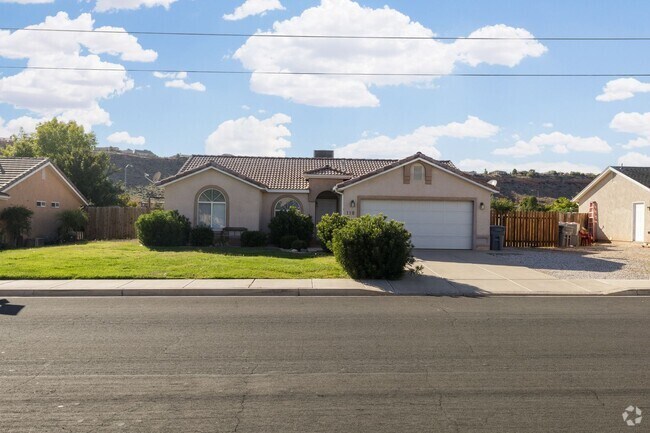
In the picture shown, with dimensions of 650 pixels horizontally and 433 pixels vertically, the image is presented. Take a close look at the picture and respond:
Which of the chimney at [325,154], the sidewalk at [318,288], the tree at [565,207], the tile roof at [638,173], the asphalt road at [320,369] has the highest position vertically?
the chimney at [325,154]

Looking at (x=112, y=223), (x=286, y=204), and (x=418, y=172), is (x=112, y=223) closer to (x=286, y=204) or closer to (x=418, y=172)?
(x=286, y=204)

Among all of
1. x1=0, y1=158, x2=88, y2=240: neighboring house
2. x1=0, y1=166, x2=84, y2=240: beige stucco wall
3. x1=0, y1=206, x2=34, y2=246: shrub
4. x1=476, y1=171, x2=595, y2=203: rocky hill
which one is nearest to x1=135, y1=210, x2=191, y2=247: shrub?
x1=0, y1=206, x2=34, y2=246: shrub

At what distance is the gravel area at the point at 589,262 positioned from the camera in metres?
17.3

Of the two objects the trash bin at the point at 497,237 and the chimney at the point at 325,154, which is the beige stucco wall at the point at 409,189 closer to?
the trash bin at the point at 497,237

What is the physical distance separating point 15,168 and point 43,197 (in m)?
1.98

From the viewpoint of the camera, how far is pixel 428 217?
2450cm

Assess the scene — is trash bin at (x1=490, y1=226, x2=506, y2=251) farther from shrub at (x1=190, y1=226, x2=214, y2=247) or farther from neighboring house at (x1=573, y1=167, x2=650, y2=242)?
shrub at (x1=190, y1=226, x2=214, y2=247)

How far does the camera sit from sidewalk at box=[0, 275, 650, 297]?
13.6 m

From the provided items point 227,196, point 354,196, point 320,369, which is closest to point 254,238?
point 227,196

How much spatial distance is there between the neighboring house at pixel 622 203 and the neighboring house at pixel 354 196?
11.2m

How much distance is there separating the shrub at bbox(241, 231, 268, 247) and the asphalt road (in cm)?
1381

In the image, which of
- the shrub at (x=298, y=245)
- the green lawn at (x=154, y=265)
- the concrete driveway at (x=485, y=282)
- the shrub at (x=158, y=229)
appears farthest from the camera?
the shrub at (x=298, y=245)

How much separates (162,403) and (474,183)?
66.5ft

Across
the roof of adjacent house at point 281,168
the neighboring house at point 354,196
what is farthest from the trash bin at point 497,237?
the roof of adjacent house at point 281,168
